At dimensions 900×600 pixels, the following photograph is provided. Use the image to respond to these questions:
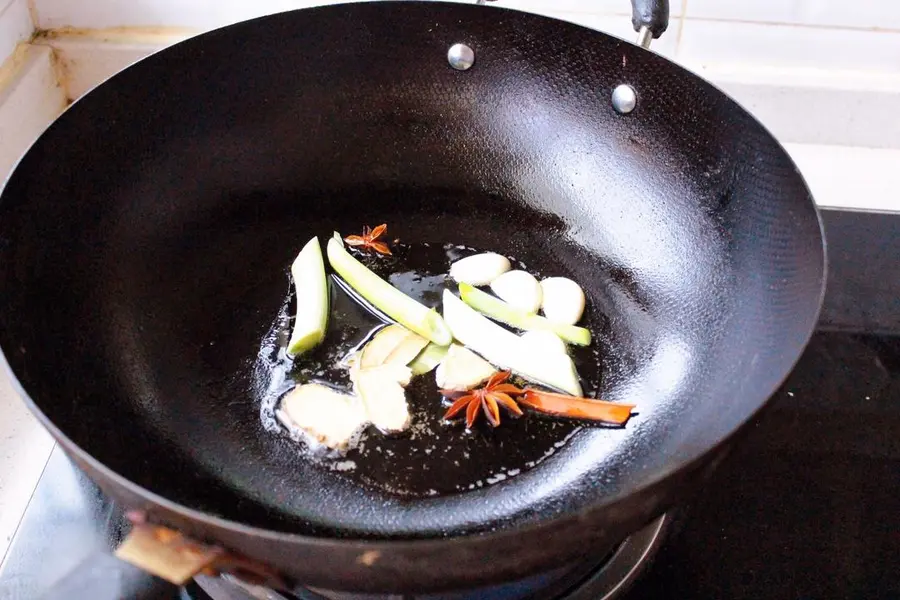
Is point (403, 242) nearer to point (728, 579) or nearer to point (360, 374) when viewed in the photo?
point (360, 374)

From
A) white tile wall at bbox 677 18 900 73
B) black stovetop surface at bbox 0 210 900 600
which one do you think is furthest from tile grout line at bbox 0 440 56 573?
white tile wall at bbox 677 18 900 73

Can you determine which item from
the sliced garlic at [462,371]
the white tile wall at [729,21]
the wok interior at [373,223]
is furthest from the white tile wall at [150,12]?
the sliced garlic at [462,371]

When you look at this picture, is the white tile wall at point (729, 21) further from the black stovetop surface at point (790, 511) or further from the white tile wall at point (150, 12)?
the black stovetop surface at point (790, 511)

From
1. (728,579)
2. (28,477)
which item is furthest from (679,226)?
(28,477)

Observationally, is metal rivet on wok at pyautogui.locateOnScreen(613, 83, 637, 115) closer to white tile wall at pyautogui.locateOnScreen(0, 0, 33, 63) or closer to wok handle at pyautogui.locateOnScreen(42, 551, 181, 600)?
wok handle at pyautogui.locateOnScreen(42, 551, 181, 600)

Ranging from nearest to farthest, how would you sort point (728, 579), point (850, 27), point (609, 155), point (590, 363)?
point (728, 579), point (590, 363), point (609, 155), point (850, 27)

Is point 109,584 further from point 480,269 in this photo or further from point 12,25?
point 12,25
